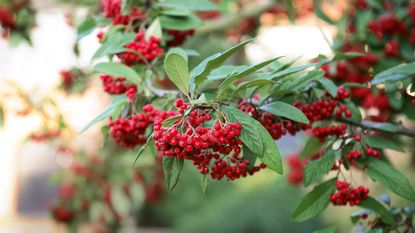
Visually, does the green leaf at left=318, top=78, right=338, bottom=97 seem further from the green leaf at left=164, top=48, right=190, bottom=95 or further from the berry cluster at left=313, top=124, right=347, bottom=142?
the green leaf at left=164, top=48, right=190, bottom=95

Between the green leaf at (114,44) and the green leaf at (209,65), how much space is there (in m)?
0.28

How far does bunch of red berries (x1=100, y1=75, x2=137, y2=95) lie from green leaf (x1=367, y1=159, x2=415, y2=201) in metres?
0.57

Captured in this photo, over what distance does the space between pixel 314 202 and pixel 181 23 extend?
1.77ft

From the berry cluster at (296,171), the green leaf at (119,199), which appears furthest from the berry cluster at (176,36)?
the green leaf at (119,199)

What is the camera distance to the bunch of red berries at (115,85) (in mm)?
1325

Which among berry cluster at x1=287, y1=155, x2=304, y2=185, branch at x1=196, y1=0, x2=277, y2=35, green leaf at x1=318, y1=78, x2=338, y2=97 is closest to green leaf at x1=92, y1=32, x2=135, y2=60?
green leaf at x1=318, y1=78, x2=338, y2=97

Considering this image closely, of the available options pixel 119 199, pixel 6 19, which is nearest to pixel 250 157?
pixel 6 19

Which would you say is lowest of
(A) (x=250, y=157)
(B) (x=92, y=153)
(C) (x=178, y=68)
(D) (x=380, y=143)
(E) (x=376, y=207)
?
(B) (x=92, y=153)

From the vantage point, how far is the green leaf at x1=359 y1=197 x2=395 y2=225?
130 cm

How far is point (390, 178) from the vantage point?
125 cm

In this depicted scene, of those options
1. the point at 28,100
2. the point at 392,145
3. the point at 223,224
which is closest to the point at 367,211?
the point at 392,145

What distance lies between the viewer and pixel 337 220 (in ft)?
16.2

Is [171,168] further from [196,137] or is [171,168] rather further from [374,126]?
[374,126]

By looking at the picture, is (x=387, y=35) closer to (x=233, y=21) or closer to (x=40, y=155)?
(x=233, y=21)
